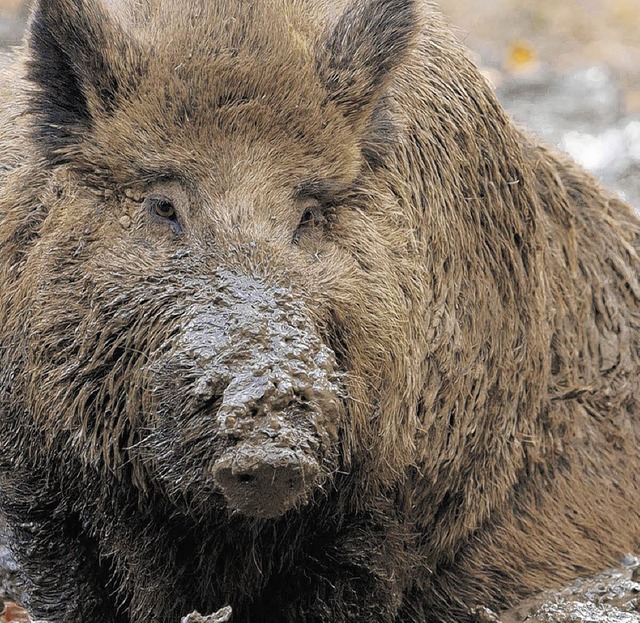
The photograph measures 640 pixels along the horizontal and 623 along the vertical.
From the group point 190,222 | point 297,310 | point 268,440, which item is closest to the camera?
point 268,440

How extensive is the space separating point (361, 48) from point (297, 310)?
4.12 feet

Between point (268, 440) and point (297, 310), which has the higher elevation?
point (297, 310)

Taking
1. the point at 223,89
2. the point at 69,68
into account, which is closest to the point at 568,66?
the point at 223,89

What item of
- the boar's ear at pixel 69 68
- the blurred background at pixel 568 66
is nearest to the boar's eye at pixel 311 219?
the boar's ear at pixel 69 68

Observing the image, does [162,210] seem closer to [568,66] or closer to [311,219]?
[311,219]

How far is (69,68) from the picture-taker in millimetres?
5164

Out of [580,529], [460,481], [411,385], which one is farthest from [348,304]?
[580,529]

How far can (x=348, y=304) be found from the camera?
5.23 metres

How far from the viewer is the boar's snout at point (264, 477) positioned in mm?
4207

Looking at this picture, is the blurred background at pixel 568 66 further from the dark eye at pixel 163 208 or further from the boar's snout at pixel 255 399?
the boar's snout at pixel 255 399

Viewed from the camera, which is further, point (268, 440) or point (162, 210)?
point (162, 210)

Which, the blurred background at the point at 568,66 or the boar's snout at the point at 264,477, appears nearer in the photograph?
the boar's snout at the point at 264,477

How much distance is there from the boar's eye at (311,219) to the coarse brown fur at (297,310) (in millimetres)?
17

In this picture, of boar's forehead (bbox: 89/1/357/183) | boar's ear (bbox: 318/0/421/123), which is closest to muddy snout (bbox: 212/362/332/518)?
boar's forehead (bbox: 89/1/357/183)
